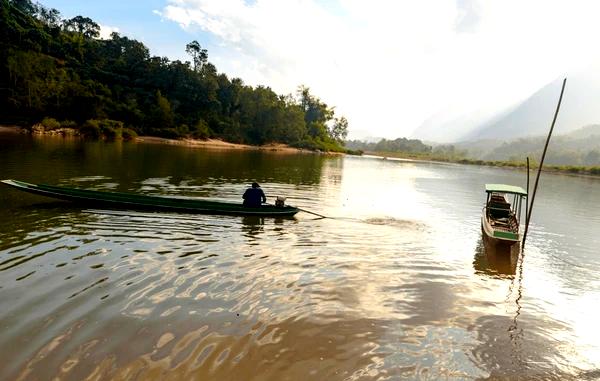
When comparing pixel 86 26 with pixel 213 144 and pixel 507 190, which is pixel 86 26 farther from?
pixel 507 190

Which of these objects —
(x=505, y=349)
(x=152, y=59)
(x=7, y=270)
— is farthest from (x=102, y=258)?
(x=152, y=59)

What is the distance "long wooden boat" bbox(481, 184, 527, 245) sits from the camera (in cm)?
1725

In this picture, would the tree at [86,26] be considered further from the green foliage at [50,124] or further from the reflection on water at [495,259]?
the reflection on water at [495,259]

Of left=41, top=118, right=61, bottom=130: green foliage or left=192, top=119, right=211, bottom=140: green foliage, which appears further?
left=192, top=119, right=211, bottom=140: green foliage

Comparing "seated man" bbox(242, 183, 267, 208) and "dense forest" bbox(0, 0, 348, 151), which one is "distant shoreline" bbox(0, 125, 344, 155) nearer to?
"dense forest" bbox(0, 0, 348, 151)

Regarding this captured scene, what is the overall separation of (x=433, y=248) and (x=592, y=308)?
6.68 meters

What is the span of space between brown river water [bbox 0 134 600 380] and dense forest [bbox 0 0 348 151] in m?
84.9

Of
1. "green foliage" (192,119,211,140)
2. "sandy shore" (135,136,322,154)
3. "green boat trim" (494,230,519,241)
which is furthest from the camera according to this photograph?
"green foliage" (192,119,211,140)

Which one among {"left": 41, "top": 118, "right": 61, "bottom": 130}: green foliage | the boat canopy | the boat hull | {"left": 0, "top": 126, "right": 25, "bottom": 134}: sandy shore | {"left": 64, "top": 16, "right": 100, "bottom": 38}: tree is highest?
{"left": 64, "top": 16, "right": 100, "bottom": 38}: tree

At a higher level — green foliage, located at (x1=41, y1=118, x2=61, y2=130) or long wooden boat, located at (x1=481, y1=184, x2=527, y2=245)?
green foliage, located at (x1=41, y1=118, x2=61, y2=130)

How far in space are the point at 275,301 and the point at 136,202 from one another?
42.3ft

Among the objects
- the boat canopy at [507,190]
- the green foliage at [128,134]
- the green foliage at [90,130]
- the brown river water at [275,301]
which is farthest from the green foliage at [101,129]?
the boat canopy at [507,190]

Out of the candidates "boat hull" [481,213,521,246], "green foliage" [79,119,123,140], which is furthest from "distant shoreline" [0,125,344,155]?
"boat hull" [481,213,521,246]

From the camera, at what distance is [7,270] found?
10945 mm
